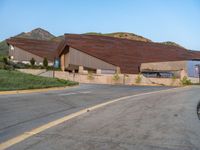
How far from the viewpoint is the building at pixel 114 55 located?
67.8 metres

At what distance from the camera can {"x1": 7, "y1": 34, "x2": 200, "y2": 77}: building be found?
6781cm

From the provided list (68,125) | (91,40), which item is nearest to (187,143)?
(68,125)

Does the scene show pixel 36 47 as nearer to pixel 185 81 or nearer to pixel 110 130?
pixel 185 81

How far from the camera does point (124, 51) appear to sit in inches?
2931

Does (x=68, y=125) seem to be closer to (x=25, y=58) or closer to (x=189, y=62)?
(x=189, y=62)

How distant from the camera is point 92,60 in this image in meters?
68.5

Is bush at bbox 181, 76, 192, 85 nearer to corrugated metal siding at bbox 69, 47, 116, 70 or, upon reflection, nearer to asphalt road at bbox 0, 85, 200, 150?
corrugated metal siding at bbox 69, 47, 116, 70

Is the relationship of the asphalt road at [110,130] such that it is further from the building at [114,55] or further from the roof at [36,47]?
the roof at [36,47]

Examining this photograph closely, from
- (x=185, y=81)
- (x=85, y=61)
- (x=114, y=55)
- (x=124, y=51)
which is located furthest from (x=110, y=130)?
(x=124, y=51)

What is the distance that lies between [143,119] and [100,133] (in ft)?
9.50

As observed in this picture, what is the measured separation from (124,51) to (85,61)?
29.5ft

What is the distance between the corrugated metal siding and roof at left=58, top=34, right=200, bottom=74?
65 cm

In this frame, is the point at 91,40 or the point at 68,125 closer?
the point at 68,125

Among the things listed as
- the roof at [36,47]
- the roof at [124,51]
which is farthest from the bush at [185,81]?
the roof at [36,47]
